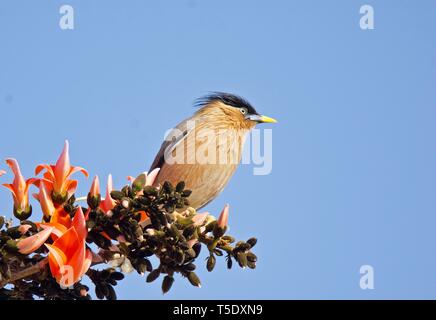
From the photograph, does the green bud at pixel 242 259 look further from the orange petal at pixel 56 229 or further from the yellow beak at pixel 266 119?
the yellow beak at pixel 266 119

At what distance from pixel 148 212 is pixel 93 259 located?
31 cm

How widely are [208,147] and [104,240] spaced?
13.2 ft

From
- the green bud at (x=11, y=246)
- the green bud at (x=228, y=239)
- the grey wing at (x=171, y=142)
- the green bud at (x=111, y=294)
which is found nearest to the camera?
the green bud at (x=11, y=246)

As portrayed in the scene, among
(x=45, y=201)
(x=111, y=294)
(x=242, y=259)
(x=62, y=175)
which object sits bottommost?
(x=111, y=294)

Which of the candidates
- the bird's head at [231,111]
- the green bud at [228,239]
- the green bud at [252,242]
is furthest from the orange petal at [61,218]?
the bird's head at [231,111]

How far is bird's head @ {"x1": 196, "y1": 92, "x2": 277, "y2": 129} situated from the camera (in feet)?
24.1

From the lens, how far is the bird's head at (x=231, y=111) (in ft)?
24.1

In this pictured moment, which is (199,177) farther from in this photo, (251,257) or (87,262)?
(87,262)

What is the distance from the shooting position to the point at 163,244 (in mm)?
2756

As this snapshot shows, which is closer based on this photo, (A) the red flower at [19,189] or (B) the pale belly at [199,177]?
(A) the red flower at [19,189]

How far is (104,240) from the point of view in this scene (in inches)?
109

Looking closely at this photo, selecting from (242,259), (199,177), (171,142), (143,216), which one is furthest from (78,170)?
(171,142)
